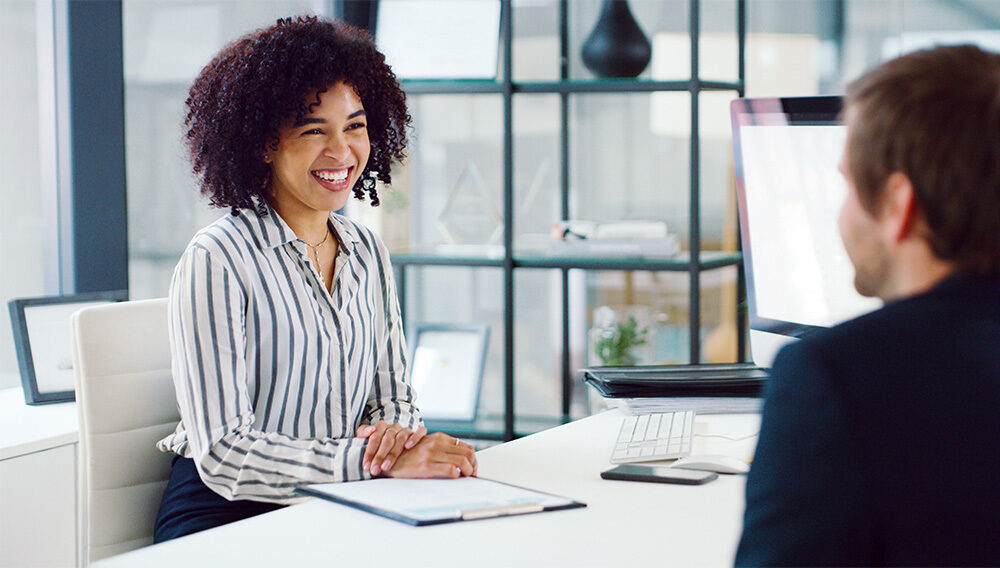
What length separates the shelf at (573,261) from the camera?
2959mm

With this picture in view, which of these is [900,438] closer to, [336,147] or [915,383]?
[915,383]

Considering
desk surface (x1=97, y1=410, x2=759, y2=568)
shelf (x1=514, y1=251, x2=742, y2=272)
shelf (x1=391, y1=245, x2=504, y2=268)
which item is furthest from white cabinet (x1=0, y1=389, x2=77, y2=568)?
shelf (x1=514, y1=251, x2=742, y2=272)

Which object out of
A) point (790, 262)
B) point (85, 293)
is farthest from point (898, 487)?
point (85, 293)

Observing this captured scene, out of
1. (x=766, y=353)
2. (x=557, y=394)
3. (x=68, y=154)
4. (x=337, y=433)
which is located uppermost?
(x=68, y=154)

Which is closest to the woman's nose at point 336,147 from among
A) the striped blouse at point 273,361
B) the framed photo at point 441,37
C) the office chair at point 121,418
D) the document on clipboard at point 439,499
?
the striped blouse at point 273,361

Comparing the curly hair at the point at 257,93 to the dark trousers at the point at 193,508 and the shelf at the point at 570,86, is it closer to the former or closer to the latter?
the dark trousers at the point at 193,508

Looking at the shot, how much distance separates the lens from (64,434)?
76.2 inches

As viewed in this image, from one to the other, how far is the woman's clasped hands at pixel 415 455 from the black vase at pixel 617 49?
5.99ft

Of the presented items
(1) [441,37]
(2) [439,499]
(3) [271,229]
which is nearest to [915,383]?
(2) [439,499]

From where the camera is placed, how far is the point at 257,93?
1.77 m

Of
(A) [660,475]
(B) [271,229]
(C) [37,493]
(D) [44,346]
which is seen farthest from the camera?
(D) [44,346]

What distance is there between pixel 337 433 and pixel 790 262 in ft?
2.76

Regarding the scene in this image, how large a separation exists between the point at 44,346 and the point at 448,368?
1.38 m

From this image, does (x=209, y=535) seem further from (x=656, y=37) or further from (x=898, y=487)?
(x=656, y=37)
